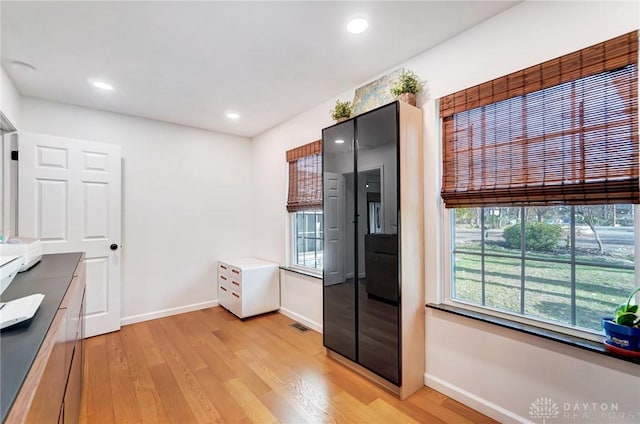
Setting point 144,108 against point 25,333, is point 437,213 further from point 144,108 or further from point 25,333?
point 144,108

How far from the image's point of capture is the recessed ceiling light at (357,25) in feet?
6.28

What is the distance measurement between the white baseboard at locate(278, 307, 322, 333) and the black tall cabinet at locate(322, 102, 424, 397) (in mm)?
620

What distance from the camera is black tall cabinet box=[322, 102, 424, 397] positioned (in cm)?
210

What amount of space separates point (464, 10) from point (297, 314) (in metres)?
3.33

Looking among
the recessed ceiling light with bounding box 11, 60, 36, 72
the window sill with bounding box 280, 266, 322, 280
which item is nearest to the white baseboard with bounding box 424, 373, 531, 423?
the window sill with bounding box 280, 266, 322, 280

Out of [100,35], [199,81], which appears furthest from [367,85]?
[100,35]

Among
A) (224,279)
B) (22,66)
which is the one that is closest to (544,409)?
(224,279)

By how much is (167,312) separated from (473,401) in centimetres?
354

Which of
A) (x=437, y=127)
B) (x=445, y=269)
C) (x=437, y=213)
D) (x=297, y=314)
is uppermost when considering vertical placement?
(x=437, y=127)

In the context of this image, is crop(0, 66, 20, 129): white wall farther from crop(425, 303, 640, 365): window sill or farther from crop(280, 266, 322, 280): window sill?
crop(425, 303, 640, 365): window sill

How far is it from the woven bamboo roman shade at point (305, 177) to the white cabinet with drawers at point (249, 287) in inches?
35.2

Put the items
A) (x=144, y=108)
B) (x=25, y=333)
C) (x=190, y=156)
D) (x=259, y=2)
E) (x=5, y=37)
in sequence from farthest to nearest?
(x=190, y=156) → (x=144, y=108) → (x=5, y=37) → (x=259, y=2) → (x=25, y=333)

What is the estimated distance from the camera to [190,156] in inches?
159

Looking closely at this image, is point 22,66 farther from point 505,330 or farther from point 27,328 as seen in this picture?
point 505,330
